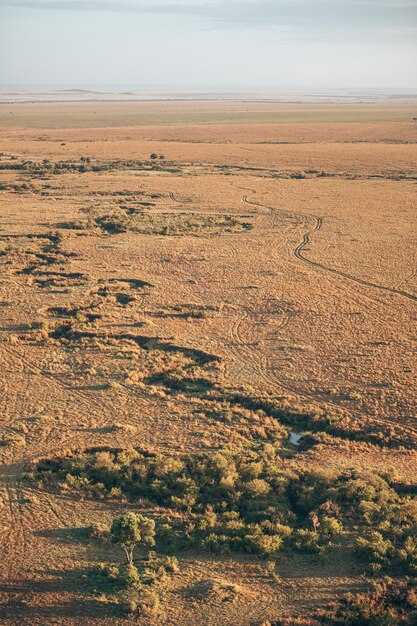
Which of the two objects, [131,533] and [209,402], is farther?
[209,402]

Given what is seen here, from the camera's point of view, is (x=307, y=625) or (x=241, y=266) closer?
(x=307, y=625)

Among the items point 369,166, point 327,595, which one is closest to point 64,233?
point 327,595

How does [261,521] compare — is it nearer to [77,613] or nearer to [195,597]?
[195,597]
